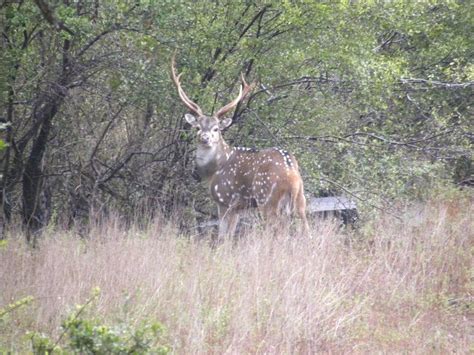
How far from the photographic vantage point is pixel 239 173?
12.1 meters

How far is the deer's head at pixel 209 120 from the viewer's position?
452 inches

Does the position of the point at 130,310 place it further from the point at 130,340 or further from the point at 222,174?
the point at 222,174

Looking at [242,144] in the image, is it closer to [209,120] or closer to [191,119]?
[209,120]

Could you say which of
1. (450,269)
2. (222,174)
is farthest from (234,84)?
(450,269)

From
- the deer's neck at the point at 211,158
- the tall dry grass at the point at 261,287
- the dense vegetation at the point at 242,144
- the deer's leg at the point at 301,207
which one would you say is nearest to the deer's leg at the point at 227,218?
the dense vegetation at the point at 242,144

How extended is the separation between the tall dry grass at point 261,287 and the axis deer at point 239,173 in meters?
1.28

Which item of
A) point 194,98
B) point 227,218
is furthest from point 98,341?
point 194,98

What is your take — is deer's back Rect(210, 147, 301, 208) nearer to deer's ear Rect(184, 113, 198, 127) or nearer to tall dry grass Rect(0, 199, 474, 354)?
deer's ear Rect(184, 113, 198, 127)

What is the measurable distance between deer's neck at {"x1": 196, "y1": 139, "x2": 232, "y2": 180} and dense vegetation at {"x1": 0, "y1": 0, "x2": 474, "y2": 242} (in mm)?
423

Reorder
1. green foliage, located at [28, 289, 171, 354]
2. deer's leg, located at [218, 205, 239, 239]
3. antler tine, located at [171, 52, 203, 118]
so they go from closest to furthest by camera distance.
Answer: green foliage, located at [28, 289, 171, 354] < antler tine, located at [171, 52, 203, 118] < deer's leg, located at [218, 205, 239, 239]

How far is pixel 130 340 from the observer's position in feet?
17.3

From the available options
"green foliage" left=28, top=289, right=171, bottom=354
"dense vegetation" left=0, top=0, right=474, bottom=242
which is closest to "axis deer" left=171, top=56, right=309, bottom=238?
"dense vegetation" left=0, top=0, right=474, bottom=242

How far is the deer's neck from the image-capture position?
39.8ft

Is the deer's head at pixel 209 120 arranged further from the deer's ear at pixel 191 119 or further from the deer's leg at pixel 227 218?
the deer's leg at pixel 227 218
